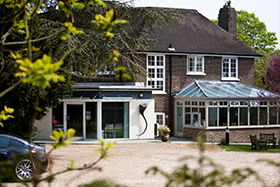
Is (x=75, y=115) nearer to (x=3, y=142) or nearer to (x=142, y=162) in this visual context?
(x=142, y=162)

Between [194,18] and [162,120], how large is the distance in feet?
30.8

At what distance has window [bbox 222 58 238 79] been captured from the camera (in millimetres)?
27469

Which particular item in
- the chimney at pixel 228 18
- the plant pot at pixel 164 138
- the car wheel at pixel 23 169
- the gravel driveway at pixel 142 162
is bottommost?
the gravel driveway at pixel 142 162

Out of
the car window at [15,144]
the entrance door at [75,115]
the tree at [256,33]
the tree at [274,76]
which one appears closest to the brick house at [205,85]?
the tree at [274,76]

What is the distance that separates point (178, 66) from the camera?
26016mm

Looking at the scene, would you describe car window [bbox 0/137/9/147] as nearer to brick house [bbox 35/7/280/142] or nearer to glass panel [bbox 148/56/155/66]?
brick house [bbox 35/7/280/142]

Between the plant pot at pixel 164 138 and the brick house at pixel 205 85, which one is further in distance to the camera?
the brick house at pixel 205 85

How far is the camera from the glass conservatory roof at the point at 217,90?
78.3 ft

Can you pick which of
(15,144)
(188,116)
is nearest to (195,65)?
(188,116)

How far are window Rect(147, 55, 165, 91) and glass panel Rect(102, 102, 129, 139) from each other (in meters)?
3.21

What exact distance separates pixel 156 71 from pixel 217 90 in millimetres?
4266

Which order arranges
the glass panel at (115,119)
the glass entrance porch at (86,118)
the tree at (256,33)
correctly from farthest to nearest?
1. the tree at (256,33)
2. the glass panel at (115,119)
3. the glass entrance porch at (86,118)

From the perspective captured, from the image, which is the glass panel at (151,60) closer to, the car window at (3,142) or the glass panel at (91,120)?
the glass panel at (91,120)

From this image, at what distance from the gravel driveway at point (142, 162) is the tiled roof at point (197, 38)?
8.06 metres
